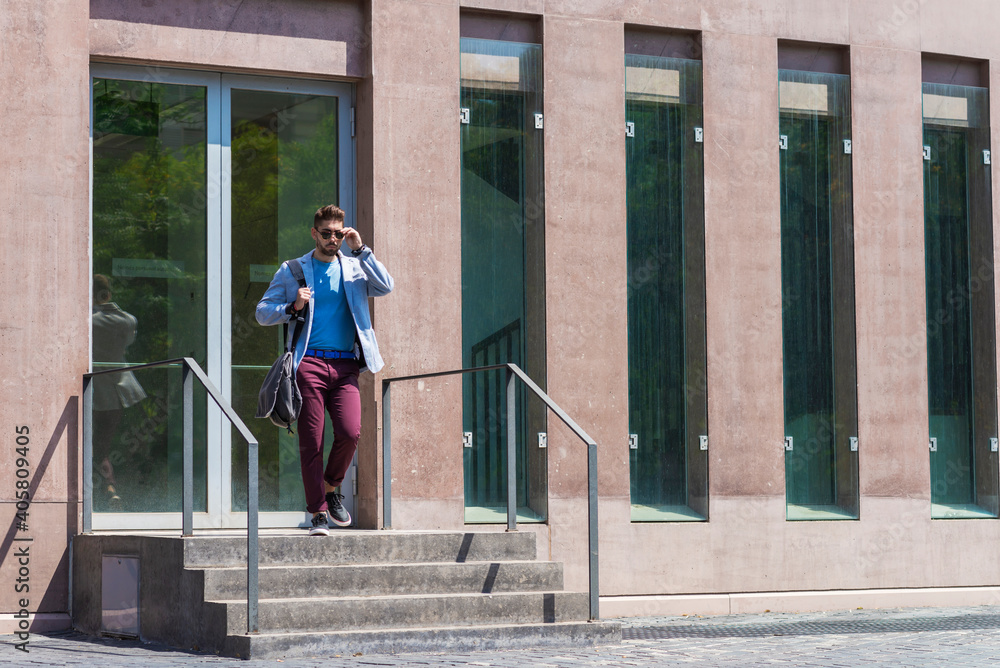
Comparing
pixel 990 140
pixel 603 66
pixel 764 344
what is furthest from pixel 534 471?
pixel 990 140

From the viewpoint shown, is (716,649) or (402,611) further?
(716,649)

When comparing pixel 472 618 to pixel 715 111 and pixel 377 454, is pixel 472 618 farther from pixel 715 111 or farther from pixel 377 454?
pixel 715 111

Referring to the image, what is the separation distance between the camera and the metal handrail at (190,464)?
7.25 meters

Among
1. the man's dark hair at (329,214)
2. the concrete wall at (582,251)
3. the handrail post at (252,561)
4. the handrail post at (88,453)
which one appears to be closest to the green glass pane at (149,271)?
the handrail post at (88,453)

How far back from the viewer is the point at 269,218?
1000cm

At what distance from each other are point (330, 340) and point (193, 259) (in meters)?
1.73

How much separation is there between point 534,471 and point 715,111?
3189mm

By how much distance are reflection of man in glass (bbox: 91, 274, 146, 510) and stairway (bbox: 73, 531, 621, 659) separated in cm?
53

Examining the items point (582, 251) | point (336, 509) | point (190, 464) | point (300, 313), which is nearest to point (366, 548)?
point (336, 509)

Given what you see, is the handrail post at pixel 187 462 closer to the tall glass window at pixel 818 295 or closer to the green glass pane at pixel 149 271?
the green glass pane at pixel 149 271

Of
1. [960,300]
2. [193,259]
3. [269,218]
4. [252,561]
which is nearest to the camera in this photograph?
[252,561]

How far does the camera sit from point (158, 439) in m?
9.35

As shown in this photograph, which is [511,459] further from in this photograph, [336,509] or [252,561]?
[252,561]

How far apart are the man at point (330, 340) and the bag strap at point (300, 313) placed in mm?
27
